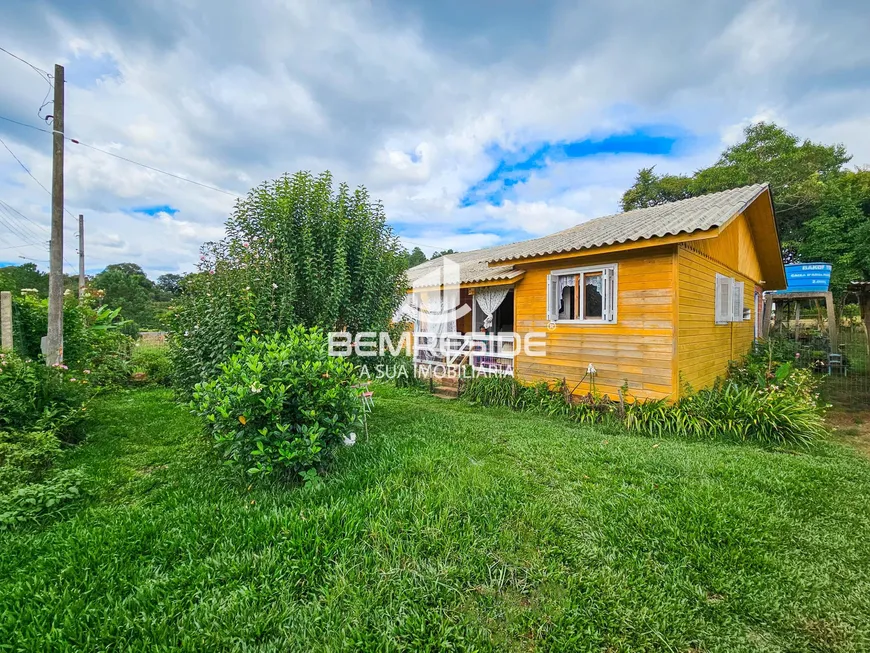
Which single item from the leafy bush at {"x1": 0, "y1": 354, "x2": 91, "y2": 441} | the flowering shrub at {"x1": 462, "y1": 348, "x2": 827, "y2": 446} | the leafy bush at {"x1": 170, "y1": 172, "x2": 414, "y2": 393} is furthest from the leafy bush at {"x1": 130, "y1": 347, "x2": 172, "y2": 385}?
the flowering shrub at {"x1": 462, "y1": 348, "x2": 827, "y2": 446}

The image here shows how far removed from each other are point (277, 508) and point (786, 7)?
13.9 meters

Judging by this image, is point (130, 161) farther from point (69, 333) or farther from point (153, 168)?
point (69, 333)

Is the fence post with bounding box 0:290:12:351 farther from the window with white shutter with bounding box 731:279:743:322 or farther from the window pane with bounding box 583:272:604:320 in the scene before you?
the window with white shutter with bounding box 731:279:743:322

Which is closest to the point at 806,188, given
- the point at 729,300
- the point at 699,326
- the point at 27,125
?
the point at 729,300

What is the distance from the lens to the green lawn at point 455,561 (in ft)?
6.25

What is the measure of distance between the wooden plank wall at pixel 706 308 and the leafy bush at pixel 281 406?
602 cm

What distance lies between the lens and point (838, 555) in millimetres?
2582

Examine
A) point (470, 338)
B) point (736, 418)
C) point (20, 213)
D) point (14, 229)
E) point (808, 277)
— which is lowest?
point (736, 418)

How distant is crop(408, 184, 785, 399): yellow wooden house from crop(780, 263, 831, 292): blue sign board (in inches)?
241

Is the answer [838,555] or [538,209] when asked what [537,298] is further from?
[538,209]

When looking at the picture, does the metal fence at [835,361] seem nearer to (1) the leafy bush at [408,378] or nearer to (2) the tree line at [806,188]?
(2) the tree line at [806,188]

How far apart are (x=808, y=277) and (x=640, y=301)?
1269 centimetres

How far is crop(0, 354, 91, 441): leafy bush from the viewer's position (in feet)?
15.0

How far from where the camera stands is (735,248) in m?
8.96
